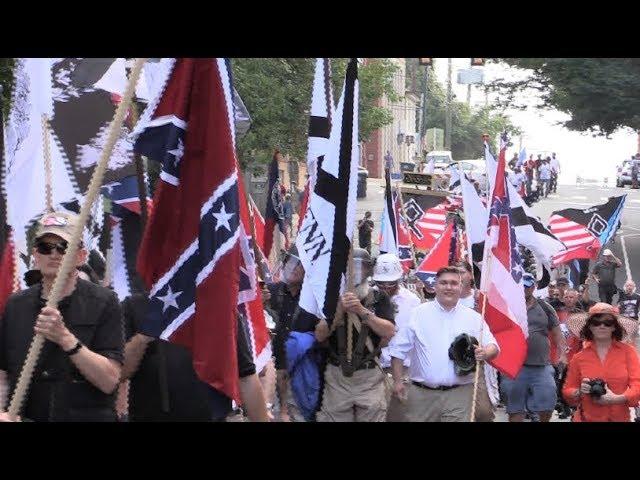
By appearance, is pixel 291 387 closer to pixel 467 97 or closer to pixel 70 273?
pixel 70 273

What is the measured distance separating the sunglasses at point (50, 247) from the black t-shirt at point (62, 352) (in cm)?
15

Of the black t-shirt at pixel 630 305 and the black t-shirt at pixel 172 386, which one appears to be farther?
the black t-shirt at pixel 630 305

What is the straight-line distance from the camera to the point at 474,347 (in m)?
8.31

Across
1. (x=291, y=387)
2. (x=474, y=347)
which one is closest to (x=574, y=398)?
(x=474, y=347)

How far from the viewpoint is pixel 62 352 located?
16.1 ft

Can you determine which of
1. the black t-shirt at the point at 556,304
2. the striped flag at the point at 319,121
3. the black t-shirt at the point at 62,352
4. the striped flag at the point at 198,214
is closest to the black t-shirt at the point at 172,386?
the striped flag at the point at 198,214

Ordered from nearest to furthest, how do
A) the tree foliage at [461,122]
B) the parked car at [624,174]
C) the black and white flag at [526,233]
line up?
the black and white flag at [526,233] < the parked car at [624,174] < the tree foliage at [461,122]

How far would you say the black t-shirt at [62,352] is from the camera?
4941 millimetres

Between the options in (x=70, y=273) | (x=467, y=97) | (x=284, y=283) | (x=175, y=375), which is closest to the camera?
(x=70, y=273)

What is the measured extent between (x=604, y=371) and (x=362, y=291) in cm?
167

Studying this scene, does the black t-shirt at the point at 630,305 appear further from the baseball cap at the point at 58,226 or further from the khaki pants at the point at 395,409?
the baseball cap at the point at 58,226

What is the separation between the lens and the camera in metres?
8.16
